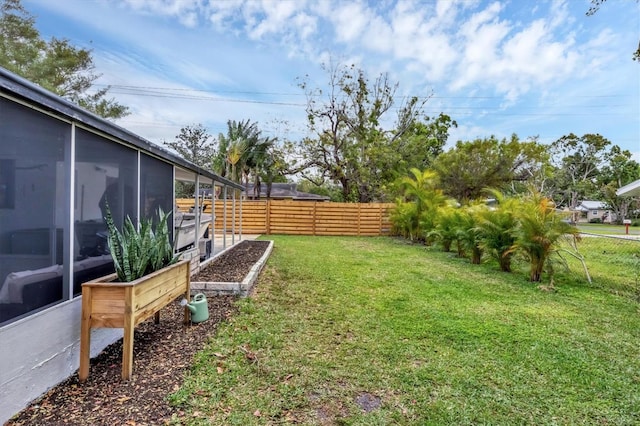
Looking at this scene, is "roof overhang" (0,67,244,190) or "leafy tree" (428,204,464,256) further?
"leafy tree" (428,204,464,256)

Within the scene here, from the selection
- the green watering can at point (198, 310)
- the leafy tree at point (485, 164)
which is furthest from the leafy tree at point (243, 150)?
the green watering can at point (198, 310)

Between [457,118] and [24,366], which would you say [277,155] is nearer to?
[457,118]

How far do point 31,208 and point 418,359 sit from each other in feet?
9.97

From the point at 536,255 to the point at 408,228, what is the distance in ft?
21.7

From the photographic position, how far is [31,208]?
2076mm

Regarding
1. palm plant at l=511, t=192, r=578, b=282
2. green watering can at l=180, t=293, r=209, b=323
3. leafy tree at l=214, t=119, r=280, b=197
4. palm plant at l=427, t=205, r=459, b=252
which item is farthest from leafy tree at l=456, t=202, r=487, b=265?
leafy tree at l=214, t=119, r=280, b=197

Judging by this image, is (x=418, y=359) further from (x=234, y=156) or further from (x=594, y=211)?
(x=594, y=211)

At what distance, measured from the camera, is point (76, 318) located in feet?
8.00

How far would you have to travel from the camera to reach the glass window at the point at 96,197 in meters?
2.54

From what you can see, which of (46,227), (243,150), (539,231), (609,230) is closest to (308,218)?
(243,150)

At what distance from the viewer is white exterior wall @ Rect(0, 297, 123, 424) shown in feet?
6.11

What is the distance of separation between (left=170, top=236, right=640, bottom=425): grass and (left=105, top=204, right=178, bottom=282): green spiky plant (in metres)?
0.88

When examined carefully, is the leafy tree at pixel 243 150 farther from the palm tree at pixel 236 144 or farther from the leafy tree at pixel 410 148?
the leafy tree at pixel 410 148

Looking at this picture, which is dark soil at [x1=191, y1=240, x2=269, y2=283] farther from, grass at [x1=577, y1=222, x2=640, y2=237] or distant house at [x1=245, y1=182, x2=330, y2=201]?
distant house at [x1=245, y1=182, x2=330, y2=201]
